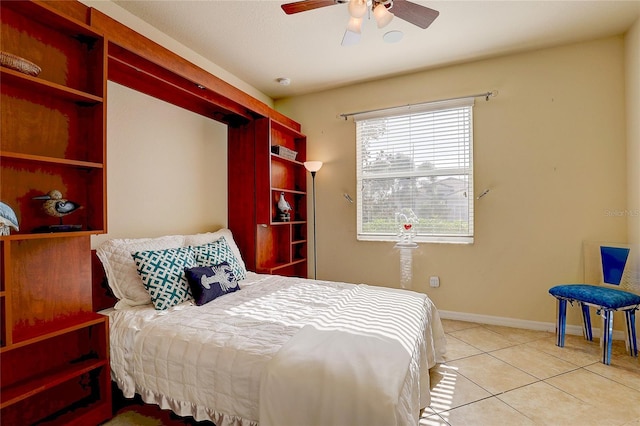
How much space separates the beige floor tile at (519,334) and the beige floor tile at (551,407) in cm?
83

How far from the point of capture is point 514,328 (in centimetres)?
303

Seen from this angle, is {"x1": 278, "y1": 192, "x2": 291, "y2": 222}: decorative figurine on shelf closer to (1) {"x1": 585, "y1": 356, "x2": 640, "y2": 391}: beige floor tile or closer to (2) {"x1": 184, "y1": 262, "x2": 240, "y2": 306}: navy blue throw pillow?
(2) {"x1": 184, "y1": 262, "x2": 240, "y2": 306}: navy blue throw pillow

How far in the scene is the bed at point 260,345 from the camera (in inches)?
45.2

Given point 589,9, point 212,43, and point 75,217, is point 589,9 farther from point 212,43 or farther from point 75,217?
point 75,217

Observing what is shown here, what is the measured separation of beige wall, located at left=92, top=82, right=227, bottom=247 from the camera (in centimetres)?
225

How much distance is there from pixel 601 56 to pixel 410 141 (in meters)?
1.79

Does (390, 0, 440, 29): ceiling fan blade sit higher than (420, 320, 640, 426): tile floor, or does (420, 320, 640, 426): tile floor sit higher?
(390, 0, 440, 29): ceiling fan blade

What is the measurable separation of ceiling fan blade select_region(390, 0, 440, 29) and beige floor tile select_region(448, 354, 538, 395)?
2.35 meters

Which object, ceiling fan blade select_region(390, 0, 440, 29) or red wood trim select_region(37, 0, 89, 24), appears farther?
ceiling fan blade select_region(390, 0, 440, 29)

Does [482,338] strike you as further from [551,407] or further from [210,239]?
[210,239]

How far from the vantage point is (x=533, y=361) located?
7.61 feet

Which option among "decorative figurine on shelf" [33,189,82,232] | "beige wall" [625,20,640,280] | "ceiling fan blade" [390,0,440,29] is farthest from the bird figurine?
"beige wall" [625,20,640,280]

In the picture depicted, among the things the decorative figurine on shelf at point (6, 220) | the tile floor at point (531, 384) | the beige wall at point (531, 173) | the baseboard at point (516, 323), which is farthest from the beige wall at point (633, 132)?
the decorative figurine on shelf at point (6, 220)

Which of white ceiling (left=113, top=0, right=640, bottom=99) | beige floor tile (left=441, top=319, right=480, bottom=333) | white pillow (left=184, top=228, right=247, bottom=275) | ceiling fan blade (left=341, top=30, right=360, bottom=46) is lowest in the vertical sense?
beige floor tile (left=441, top=319, right=480, bottom=333)
